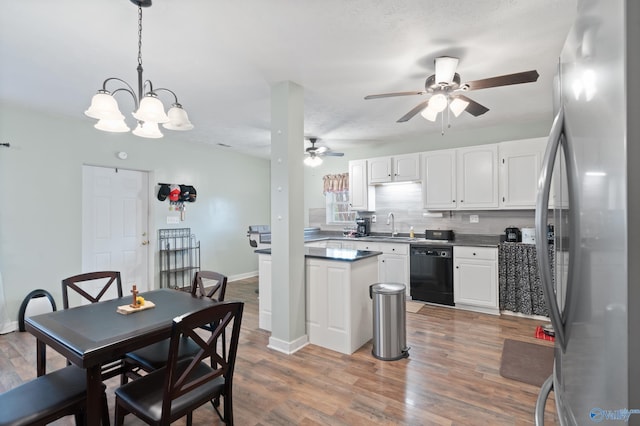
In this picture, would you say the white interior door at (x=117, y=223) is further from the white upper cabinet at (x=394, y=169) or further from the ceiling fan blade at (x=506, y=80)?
the ceiling fan blade at (x=506, y=80)

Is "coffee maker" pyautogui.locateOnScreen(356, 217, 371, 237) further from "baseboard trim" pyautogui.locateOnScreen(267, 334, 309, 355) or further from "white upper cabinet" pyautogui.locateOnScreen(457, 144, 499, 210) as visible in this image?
"baseboard trim" pyautogui.locateOnScreen(267, 334, 309, 355)

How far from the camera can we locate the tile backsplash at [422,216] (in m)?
4.70

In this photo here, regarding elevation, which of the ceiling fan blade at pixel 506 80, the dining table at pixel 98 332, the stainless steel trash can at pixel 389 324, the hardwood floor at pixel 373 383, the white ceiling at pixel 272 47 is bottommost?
the hardwood floor at pixel 373 383

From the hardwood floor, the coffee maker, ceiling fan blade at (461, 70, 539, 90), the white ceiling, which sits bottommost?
the hardwood floor

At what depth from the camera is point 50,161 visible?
4.06 metres

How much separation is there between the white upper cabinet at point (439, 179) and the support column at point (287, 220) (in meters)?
2.56

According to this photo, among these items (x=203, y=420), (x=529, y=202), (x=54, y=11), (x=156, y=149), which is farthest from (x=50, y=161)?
(x=529, y=202)

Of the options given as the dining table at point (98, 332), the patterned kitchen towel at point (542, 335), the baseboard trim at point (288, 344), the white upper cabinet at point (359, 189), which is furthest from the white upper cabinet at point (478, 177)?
the dining table at point (98, 332)

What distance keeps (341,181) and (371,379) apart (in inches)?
167

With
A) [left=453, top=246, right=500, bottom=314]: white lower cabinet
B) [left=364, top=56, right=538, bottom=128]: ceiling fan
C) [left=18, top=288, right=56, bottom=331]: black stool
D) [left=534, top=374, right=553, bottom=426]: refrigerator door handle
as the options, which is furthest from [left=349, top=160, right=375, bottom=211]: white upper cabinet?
[left=534, top=374, right=553, bottom=426]: refrigerator door handle

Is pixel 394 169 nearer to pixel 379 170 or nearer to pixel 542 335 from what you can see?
pixel 379 170

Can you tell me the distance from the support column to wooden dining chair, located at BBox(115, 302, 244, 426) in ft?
4.31

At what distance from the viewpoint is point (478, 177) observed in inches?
181

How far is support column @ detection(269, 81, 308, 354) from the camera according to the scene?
316 cm
